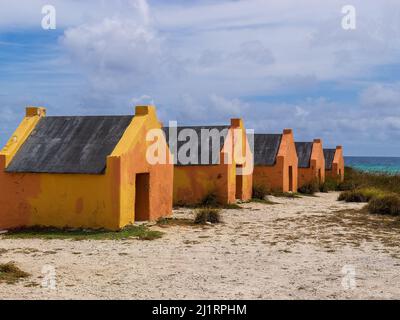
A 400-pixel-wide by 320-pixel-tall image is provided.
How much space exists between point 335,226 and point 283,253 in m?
5.11

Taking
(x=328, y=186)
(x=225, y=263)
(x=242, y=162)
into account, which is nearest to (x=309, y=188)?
(x=328, y=186)

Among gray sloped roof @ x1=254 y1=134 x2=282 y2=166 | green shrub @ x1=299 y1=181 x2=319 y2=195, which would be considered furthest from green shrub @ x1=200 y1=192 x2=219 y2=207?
green shrub @ x1=299 y1=181 x2=319 y2=195

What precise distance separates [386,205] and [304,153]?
55.9ft

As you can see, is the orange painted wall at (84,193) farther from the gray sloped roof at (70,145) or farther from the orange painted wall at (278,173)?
the orange painted wall at (278,173)

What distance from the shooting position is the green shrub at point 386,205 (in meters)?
19.1

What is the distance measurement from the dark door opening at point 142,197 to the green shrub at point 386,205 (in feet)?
29.4

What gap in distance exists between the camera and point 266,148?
30547 millimetres

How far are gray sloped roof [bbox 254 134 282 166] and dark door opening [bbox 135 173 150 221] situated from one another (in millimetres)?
14002

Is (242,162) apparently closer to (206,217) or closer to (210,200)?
(210,200)

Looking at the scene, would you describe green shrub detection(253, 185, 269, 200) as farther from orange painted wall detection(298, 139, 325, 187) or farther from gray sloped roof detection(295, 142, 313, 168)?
gray sloped roof detection(295, 142, 313, 168)

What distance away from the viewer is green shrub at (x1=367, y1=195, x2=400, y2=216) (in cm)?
1914
